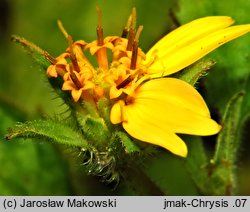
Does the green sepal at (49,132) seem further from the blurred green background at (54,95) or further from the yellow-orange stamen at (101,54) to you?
the yellow-orange stamen at (101,54)

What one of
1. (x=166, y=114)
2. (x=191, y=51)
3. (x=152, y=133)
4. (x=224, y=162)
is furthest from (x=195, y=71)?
(x=224, y=162)

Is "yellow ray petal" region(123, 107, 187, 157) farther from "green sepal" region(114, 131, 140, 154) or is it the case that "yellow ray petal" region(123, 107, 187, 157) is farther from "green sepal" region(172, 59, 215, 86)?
"green sepal" region(172, 59, 215, 86)

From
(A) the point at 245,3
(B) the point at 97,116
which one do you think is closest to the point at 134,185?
(B) the point at 97,116

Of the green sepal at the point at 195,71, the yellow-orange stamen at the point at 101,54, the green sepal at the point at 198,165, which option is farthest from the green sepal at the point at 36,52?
the green sepal at the point at 198,165

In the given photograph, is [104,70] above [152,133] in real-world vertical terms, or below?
above

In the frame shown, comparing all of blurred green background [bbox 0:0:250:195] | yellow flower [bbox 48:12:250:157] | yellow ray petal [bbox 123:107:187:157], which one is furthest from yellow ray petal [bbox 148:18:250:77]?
blurred green background [bbox 0:0:250:195]

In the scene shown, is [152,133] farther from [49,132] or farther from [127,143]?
[49,132]

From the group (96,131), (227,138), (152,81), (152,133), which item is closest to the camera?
(152,133)

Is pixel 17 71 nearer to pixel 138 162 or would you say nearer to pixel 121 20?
pixel 121 20
